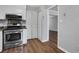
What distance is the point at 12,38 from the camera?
389 centimetres

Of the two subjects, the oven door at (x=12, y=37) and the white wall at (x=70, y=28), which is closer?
the white wall at (x=70, y=28)

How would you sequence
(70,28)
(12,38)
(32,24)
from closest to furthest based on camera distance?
(70,28) → (12,38) → (32,24)

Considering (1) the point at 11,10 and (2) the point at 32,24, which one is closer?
(1) the point at 11,10

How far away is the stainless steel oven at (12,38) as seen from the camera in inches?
146

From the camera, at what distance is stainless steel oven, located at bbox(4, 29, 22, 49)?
3.71 meters

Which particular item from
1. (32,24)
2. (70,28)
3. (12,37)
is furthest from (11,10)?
(70,28)

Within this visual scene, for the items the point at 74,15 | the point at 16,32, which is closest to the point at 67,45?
the point at 74,15

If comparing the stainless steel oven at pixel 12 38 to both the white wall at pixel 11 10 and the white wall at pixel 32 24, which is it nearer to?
the white wall at pixel 11 10

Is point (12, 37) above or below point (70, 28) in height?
Answer: below

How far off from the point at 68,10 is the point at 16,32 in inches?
92.1

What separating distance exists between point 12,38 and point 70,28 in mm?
2401

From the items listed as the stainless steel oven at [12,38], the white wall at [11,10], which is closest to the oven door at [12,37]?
the stainless steel oven at [12,38]

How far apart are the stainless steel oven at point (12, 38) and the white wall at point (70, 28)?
1.86 meters

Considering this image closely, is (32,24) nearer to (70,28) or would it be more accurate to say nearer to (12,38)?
(12,38)
